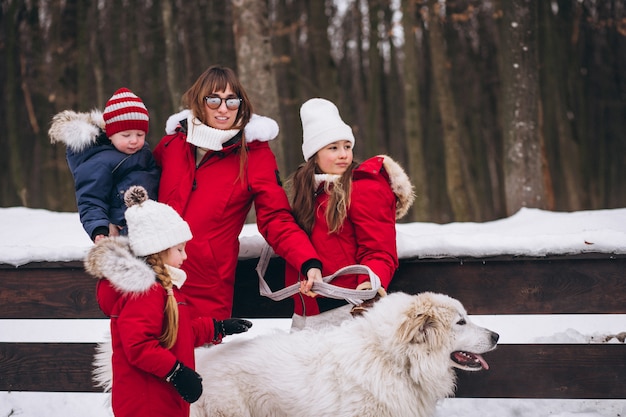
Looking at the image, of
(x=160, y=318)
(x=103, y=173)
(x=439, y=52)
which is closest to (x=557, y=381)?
(x=160, y=318)

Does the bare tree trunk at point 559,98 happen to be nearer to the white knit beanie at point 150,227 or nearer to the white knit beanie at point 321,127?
the white knit beanie at point 321,127

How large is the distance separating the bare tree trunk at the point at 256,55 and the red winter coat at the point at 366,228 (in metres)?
4.73

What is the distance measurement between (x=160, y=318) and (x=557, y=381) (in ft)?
9.64

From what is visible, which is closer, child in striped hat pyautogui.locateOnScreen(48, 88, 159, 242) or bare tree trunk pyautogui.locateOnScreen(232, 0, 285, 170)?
child in striped hat pyautogui.locateOnScreen(48, 88, 159, 242)

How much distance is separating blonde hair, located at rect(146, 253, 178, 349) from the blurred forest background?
9.61 metres

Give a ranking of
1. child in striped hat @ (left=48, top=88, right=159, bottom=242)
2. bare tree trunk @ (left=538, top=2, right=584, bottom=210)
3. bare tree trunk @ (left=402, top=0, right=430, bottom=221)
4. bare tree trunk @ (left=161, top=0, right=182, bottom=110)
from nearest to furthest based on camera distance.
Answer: child in striped hat @ (left=48, top=88, right=159, bottom=242), bare tree trunk @ (left=402, top=0, right=430, bottom=221), bare tree trunk @ (left=161, top=0, right=182, bottom=110), bare tree trunk @ (left=538, top=2, right=584, bottom=210)

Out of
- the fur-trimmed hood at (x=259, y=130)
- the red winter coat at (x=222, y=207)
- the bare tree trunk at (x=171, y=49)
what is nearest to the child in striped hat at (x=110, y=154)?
the red winter coat at (x=222, y=207)

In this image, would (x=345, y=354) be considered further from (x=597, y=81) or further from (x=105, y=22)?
(x=597, y=81)

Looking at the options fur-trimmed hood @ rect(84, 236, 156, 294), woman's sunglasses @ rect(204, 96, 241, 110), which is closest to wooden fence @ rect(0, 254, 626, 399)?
woman's sunglasses @ rect(204, 96, 241, 110)

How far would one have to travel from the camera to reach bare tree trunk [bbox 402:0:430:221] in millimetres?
15336

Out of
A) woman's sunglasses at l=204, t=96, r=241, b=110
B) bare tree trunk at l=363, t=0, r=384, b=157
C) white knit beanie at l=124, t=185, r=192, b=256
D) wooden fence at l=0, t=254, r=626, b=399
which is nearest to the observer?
white knit beanie at l=124, t=185, r=192, b=256

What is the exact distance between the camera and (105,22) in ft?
70.2

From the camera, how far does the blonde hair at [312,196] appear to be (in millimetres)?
4324

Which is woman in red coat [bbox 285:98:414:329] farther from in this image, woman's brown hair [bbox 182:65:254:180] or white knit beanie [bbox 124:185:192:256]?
white knit beanie [bbox 124:185:192:256]
